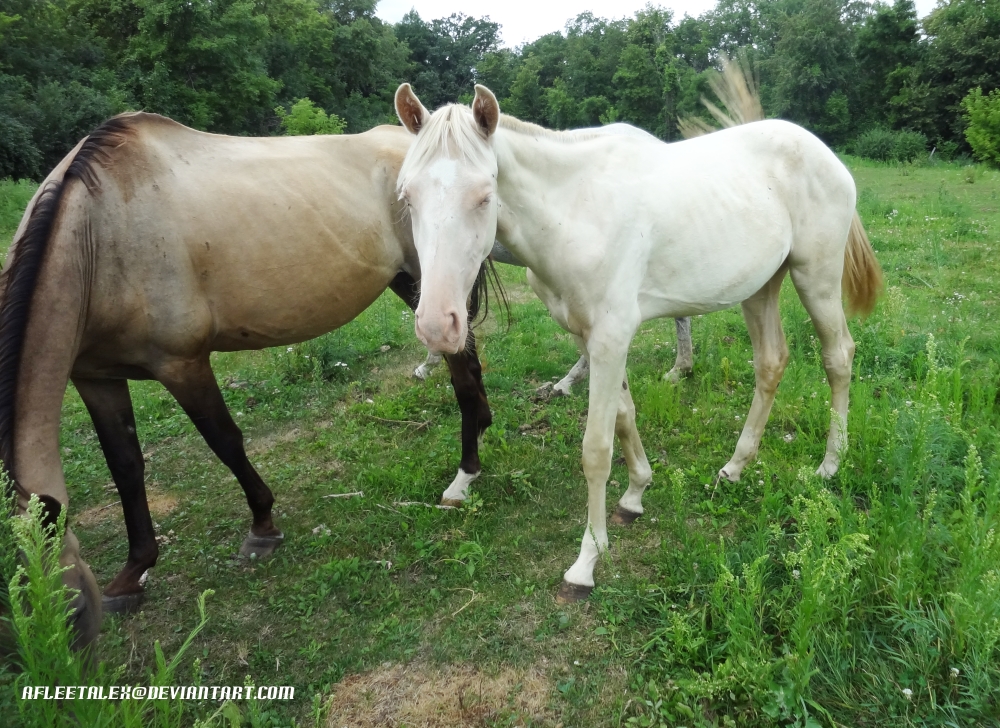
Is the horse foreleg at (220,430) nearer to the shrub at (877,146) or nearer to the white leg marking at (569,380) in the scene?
the white leg marking at (569,380)

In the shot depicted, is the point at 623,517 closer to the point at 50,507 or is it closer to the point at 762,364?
the point at 762,364

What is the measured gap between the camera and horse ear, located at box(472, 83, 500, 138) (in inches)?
74.4

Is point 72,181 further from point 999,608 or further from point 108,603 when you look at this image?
point 999,608

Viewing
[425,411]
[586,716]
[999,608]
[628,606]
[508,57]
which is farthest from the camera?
[508,57]

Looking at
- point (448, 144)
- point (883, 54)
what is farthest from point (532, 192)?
point (883, 54)

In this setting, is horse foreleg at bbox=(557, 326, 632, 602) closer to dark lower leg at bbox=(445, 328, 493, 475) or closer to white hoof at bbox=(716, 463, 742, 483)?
white hoof at bbox=(716, 463, 742, 483)

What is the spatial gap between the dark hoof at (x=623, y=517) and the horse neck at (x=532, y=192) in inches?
57.1

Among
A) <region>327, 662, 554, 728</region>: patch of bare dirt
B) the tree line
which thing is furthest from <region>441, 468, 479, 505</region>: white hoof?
the tree line

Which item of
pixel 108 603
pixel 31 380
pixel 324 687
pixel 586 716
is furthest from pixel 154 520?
pixel 586 716

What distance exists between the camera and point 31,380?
2004 mm

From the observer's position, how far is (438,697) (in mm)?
2043

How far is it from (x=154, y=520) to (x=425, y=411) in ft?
6.18

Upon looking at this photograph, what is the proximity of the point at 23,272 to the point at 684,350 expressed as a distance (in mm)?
4142

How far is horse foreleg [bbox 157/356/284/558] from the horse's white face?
1.48 meters
